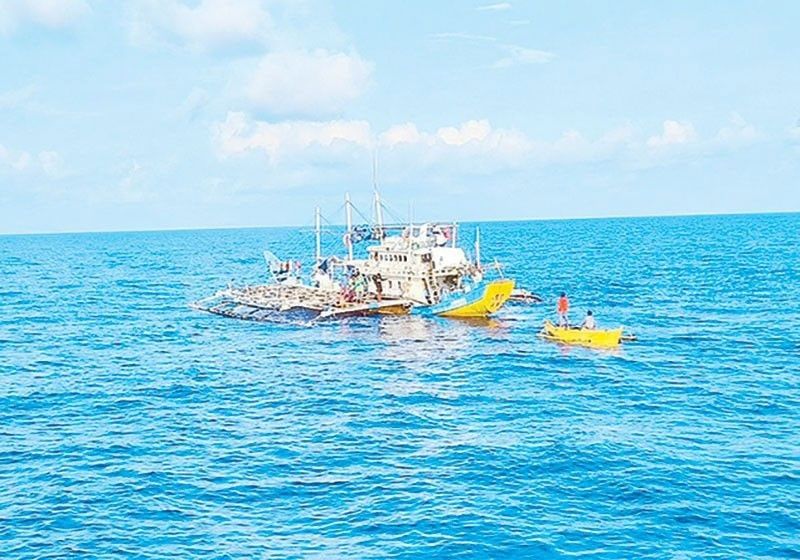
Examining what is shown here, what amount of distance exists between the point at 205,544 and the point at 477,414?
1890cm

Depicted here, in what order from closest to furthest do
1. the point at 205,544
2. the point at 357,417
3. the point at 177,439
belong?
the point at 205,544 → the point at 177,439 → the point at 357,417

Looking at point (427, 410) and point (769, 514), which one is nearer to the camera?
point (769, 514)

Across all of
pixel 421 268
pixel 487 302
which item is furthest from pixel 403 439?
pixel 421 268

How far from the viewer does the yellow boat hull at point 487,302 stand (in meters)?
70.9

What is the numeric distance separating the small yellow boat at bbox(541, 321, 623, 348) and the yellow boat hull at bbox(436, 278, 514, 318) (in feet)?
28.9

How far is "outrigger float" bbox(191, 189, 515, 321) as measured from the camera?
74.1 meters

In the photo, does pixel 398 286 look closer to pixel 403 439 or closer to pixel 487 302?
pixel 487 302

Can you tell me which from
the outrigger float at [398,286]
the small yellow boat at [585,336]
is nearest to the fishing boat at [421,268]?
the outrigger float at [398,286]

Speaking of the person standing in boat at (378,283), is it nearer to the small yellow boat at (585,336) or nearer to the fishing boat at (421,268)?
the fishing boat at (421,268)

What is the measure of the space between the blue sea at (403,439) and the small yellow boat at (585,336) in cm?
192

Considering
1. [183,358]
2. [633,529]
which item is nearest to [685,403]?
[633,529]

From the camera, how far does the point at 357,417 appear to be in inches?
1655

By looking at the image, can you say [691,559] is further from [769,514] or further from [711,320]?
[711,320]

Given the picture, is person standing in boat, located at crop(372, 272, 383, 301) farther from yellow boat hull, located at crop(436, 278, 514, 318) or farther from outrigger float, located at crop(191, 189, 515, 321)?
yellow boat hull, located at crop(436, 278, 514, 318)
